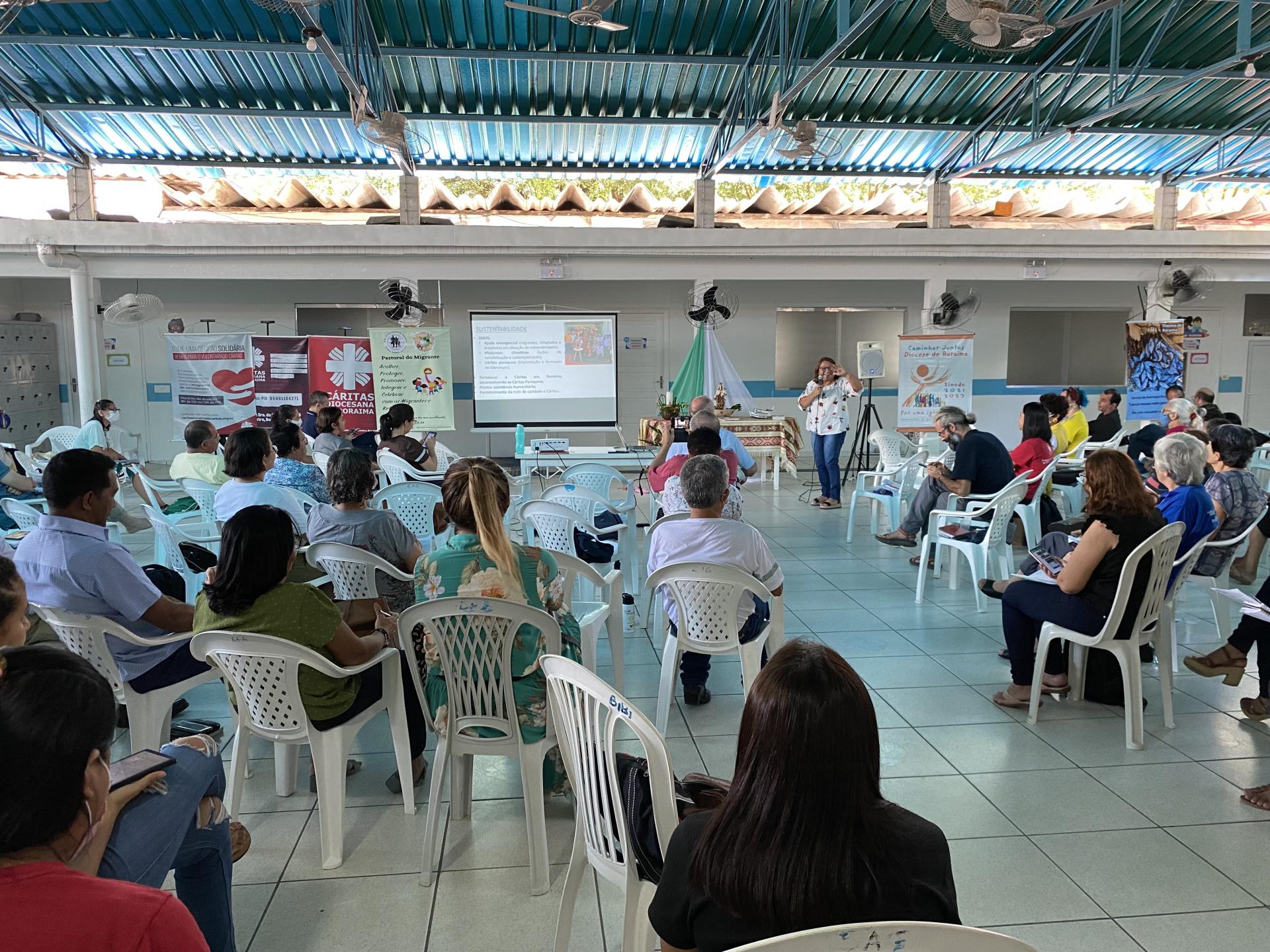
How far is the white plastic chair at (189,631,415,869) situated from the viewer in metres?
2.22

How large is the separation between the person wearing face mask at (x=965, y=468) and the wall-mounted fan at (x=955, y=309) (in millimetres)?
4187

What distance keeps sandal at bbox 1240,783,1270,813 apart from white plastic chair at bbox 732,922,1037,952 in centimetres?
232

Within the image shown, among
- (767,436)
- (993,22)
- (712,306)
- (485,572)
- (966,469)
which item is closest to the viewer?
(485,572)

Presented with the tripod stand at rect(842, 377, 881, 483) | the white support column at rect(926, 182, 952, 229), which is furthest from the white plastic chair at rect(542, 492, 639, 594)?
the white support column at rect(926, 182, 952, 229)

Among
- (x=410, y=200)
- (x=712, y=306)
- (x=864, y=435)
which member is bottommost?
(x=864, y=435)

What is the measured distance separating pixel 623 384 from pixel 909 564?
20.8 feet

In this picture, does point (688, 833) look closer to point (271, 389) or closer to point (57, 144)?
point (271, 389)

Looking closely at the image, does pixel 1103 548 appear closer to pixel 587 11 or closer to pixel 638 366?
pixel 587 11

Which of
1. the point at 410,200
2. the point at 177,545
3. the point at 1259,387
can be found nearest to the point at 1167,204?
the point at 1259,387

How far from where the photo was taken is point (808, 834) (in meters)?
1.14

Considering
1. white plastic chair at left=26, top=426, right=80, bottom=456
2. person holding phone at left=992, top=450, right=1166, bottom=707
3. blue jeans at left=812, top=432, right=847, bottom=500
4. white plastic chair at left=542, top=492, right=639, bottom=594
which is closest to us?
person holding phone at left=992, top=450, right=1166, bottom=707

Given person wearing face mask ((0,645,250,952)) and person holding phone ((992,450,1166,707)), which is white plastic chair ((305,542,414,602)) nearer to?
person wearing face mask ((0,645,250,952))

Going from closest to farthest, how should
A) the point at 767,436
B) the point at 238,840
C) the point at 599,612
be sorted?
the point at 238,840, the point at 599,612, the point at 767,436

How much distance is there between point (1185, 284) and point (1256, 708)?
8.33 meters
